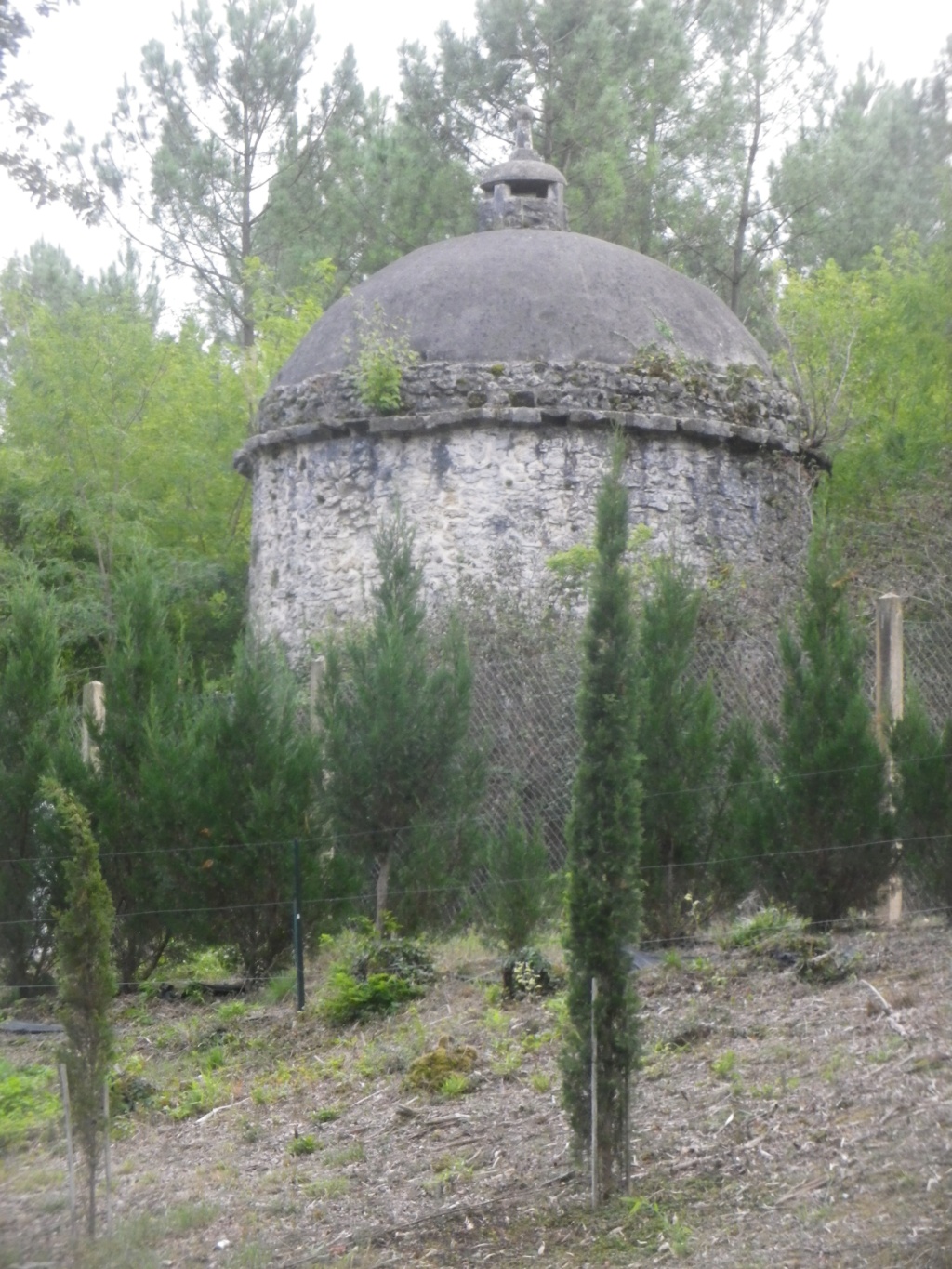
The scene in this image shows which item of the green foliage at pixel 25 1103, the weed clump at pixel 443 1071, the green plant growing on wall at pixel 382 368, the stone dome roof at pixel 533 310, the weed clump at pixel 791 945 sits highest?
the stone dome roof at pixel 533 310

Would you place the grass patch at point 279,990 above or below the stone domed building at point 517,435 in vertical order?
below

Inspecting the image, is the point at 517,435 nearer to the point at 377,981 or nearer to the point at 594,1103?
the point at 377,981

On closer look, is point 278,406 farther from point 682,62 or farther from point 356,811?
point 682,62

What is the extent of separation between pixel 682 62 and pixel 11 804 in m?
22.2

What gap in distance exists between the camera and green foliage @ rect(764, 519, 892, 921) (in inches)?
319

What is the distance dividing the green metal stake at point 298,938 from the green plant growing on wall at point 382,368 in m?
5.82

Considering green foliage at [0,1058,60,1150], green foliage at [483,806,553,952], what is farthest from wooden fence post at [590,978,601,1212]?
green foliage at [483,806,553,952]

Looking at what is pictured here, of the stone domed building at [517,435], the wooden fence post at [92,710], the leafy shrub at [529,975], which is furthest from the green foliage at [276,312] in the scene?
the leafy shrub at [529,975]

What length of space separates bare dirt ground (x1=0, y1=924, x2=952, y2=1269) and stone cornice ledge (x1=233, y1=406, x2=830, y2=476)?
21.9 feet

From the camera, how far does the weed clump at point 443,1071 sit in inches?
262

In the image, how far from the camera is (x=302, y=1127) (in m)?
6.63

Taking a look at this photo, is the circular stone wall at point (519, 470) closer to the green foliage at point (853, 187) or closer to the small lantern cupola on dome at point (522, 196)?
the small lantern cupola on dome at point (522, 196)

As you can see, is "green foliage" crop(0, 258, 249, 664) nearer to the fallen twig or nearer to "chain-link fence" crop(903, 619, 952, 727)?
"chain-link fence" crop(903, 619, 952, 727)

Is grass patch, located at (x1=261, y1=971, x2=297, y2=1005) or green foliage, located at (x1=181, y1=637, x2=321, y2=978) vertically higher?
green foliage, located at (x1=181, y1=637, x2=321, y2=978)
